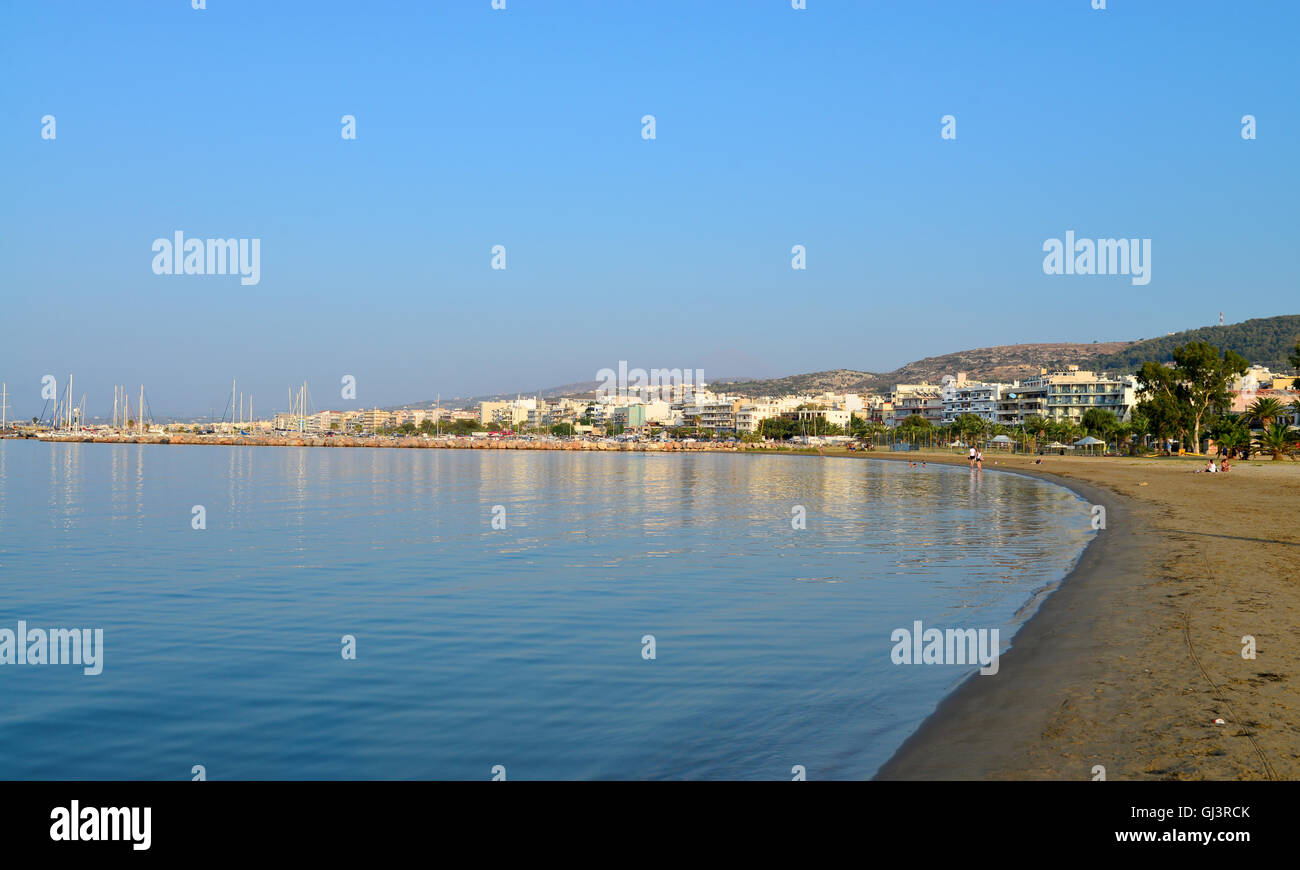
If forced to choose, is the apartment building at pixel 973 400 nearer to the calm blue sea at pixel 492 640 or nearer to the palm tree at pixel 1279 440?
the palm tree at pixel 1279 440

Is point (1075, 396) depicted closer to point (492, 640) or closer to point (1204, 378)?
point (1204, 378)

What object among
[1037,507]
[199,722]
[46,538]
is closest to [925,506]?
[1037,507]

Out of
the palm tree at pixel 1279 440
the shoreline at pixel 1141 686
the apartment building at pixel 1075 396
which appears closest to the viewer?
the shoreline at pixel 1141 686

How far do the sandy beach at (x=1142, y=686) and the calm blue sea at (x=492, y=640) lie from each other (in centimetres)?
73

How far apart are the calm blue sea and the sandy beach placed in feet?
2.39

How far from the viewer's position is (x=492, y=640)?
13.0 m

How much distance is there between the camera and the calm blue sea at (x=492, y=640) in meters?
8.26

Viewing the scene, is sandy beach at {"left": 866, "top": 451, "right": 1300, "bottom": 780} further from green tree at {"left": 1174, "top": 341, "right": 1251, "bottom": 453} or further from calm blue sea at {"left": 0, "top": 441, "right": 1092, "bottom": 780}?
green tree at {"left": 1174, "top": 341, "right": 1251, "bottom": 453}

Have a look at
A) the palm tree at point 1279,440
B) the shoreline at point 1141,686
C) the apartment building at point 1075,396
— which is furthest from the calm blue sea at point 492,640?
the apartment building at point 1075,396

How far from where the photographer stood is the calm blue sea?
8258mm

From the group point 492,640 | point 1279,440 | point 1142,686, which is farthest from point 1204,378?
point 492,640

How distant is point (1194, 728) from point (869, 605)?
28.3ft

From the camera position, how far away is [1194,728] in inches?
287

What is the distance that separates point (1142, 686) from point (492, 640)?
799 cm
